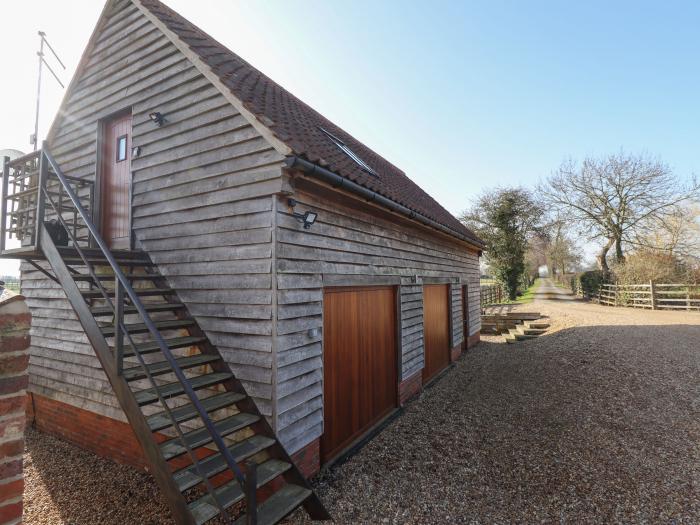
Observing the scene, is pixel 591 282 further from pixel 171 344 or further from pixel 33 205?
pixel 33 205

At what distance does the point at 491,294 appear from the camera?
80.4 ft

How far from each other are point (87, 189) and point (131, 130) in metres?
1.44

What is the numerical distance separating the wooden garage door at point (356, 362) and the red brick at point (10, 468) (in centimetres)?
313

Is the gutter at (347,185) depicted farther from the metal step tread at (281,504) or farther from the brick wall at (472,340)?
the brick wall at (472,340)

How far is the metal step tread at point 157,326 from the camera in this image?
11.6 ft

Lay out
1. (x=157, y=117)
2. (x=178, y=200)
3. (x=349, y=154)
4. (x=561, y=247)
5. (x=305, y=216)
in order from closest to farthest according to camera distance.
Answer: (x=305, y=216) < (x=178, y=200) < (x=157, y=117) < (x=349, y=154) < (x=561, y=247)

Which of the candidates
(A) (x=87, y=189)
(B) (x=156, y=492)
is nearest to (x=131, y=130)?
(A) (x=87, y=189)

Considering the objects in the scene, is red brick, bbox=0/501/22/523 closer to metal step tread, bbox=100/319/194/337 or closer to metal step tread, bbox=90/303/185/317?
metal step tread, bbox=100/319/194/337

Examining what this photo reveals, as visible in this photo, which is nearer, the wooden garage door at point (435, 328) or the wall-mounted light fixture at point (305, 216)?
Result: the wall-mounted light fixture at point (305, 216)

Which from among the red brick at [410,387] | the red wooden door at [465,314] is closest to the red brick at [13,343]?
the red brick at [410,387]

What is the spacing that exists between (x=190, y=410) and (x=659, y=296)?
2250 cm

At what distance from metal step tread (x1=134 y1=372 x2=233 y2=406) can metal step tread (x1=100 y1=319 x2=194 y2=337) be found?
2.02 feet

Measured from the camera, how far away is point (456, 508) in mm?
3658

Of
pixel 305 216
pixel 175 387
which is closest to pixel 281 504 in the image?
pixel 175 387
